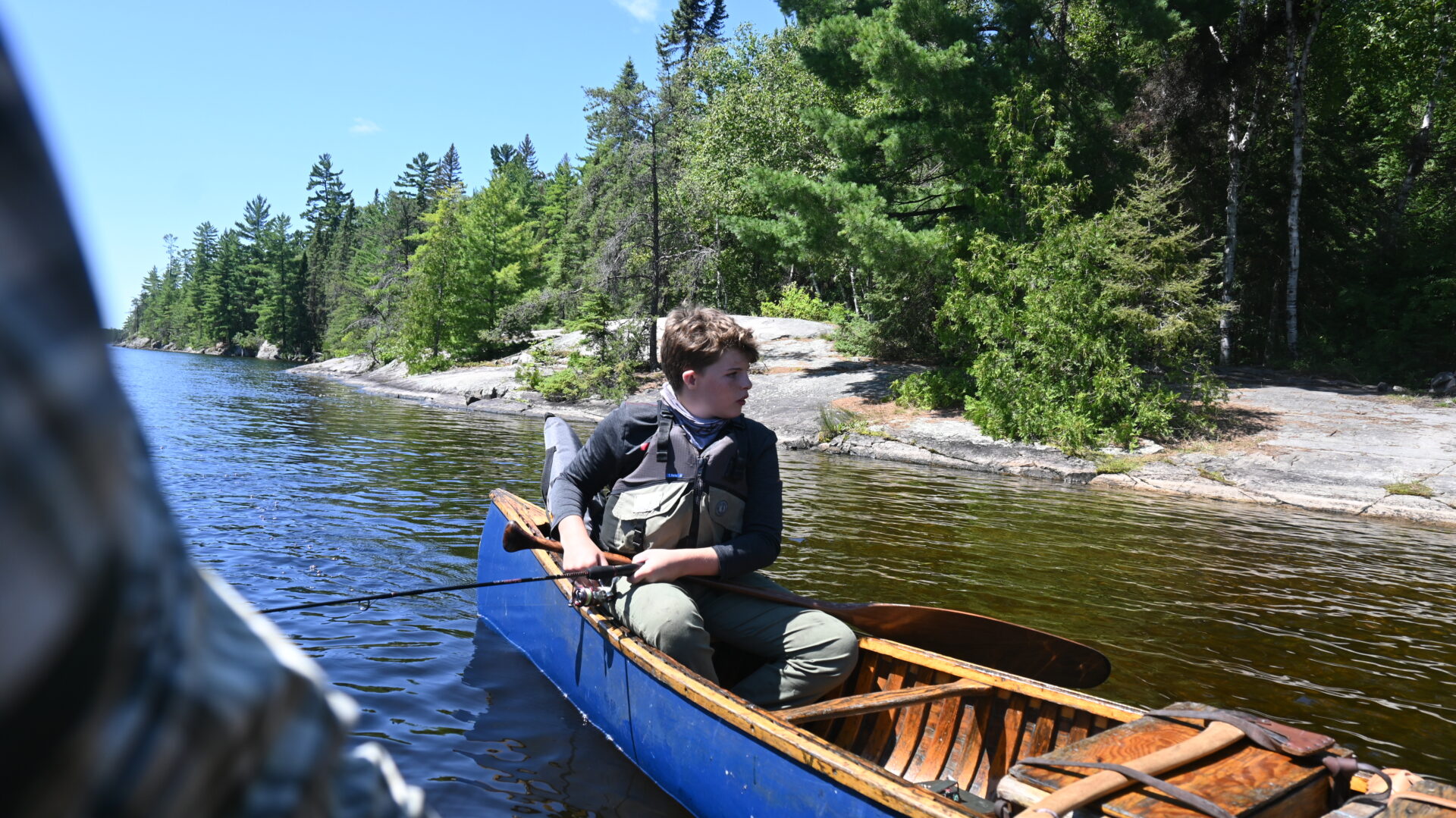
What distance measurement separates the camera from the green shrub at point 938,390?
72.4 ft

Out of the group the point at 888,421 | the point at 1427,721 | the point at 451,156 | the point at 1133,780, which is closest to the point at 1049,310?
the point at 888,421

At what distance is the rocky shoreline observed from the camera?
14.9 meters

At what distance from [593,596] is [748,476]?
1010 millimetres

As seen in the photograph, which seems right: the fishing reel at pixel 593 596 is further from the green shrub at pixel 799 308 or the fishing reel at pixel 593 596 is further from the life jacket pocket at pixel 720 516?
the green shrub at pixel 799 308

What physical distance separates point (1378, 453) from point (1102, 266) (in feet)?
21.4

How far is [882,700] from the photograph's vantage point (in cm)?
430

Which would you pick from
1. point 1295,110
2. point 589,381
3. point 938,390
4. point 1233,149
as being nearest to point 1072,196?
point 938,390

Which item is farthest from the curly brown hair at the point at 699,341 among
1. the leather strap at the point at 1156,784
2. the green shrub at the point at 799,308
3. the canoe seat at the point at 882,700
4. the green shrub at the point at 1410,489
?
the green shrub at the point at 799,308

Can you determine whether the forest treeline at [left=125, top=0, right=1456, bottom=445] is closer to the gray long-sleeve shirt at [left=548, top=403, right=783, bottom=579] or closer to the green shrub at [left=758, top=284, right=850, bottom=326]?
the green shrub at [left=758, top=284, right=850, bottom=326]

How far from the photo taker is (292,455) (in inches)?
570

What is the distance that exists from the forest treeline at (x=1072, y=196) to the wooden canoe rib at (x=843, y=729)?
15374mm

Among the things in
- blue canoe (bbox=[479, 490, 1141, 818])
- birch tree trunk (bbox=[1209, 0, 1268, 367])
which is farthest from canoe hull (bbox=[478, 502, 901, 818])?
birch tree trunk (bbox=[1209, 0, 1268, 367])

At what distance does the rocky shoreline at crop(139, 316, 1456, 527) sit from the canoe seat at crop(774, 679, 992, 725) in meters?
12.9

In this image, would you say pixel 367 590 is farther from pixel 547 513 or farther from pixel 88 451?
pixel 88 451
